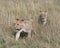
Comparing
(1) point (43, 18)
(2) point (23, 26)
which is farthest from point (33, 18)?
(2) point (23, 26)

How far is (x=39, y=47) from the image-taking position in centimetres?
771

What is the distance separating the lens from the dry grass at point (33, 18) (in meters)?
7.82

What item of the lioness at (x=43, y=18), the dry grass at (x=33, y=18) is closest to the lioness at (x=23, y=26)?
the dry grass at (x=33, y=18)

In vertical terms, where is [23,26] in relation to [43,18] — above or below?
below

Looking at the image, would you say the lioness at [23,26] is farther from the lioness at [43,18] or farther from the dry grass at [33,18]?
the lioness at [43,18]

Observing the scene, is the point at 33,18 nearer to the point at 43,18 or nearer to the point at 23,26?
the point at 43,18

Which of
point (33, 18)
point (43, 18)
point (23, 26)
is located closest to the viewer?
point (23, 26)

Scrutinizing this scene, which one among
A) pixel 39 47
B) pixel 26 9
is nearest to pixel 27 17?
pixel 26 9

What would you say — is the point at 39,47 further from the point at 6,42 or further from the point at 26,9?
the point at 26,9

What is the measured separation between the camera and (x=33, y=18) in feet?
31.4

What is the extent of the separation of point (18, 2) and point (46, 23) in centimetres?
185

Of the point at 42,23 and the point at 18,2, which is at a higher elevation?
the point at 18,2

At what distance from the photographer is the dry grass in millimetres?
7823

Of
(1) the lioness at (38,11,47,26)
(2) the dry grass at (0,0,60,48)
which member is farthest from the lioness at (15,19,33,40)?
(1) the lioness at (38,11,47,26)
